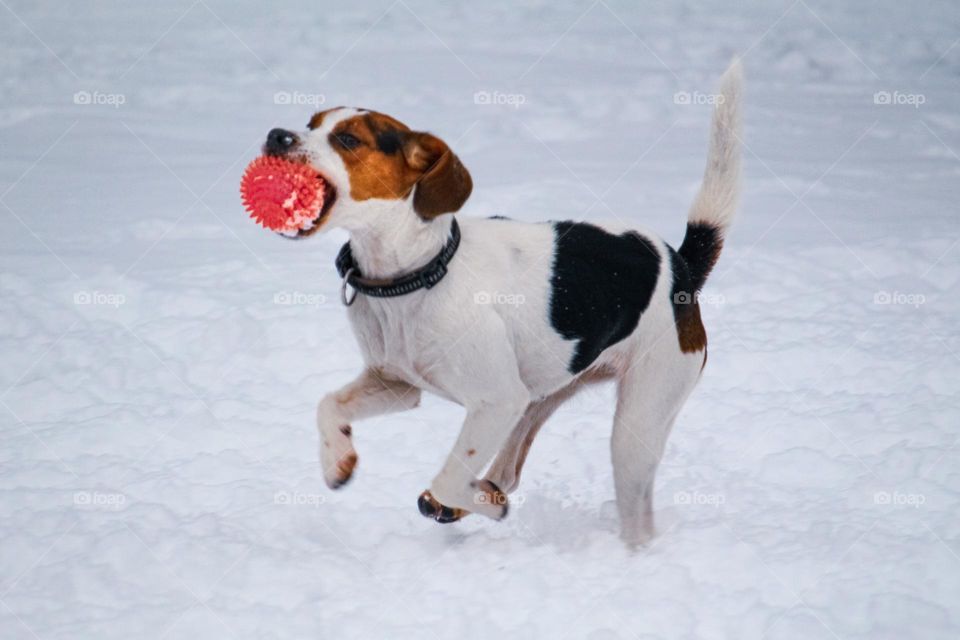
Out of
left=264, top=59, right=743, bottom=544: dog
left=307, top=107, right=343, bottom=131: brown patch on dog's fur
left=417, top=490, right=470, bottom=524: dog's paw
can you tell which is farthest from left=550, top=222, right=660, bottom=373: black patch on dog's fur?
left=307, top=107, right=343, bottom=131: brown patch on dog's fur

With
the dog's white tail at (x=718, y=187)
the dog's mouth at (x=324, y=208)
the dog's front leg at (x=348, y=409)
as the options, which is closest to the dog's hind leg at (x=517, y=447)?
the dog's front leg at (x=348, y=409)

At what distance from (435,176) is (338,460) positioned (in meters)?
1.02

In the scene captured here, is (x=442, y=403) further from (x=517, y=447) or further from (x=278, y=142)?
(x=278, y=142)

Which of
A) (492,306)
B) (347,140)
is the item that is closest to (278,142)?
(347,140)

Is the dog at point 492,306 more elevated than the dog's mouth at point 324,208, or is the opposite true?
the dog's mouth at point 324,208

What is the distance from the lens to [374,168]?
11.1 ft

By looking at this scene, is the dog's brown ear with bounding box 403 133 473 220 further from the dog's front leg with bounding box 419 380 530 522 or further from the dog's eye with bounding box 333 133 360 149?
the dog's front leg with bounding box 419 380 530 522

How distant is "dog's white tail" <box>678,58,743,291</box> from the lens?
4.05 m

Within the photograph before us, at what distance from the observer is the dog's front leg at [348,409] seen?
3793 mm

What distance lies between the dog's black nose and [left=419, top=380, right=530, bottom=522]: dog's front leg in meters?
1.01

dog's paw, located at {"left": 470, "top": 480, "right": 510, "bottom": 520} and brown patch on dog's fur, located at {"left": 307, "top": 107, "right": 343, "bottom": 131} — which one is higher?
brown patch on dog's fur, located at {"left": 307, "top": 107, "right": 343, "bottom": 131}

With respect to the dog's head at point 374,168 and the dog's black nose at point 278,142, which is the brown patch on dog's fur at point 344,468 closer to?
the dog's head at point 374,168

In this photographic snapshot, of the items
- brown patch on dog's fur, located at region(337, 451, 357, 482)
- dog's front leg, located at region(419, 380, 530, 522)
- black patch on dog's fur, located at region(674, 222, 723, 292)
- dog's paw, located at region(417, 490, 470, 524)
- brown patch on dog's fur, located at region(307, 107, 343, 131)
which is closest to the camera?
brown patch on dog's fur, located at region(307, 107, 343, 131)

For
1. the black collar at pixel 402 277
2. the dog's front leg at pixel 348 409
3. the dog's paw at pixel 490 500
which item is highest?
the black collar at pixel 402 277
